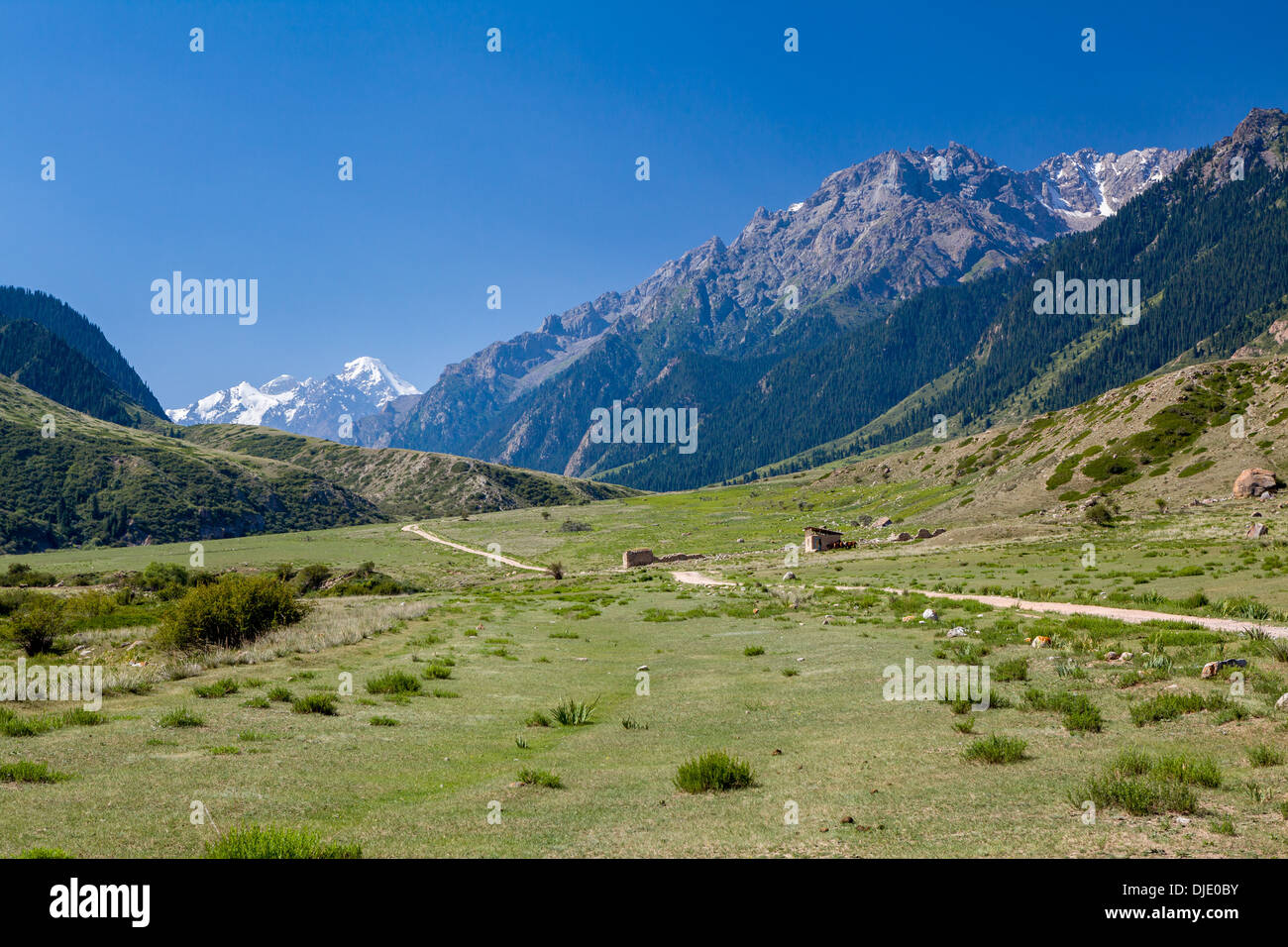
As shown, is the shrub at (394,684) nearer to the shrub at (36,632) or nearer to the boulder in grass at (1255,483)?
the shrub at (36,632)

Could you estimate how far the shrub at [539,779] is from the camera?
1209cm

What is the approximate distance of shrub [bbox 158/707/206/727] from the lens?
50.5 feet

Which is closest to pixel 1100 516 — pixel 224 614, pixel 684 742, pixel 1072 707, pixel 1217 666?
pixel 1217 666

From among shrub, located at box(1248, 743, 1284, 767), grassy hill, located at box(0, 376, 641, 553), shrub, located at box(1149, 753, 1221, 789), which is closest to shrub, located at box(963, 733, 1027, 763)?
shrub, located at box(1149, 753, 1221, 789)

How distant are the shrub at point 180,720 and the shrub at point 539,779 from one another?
9.00 m

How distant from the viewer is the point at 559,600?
173ft

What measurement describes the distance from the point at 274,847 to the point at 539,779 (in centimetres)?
541

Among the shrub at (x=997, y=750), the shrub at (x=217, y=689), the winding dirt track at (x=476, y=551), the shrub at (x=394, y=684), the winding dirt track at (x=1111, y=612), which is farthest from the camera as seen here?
the winding dirt track at (x=476, y=551)

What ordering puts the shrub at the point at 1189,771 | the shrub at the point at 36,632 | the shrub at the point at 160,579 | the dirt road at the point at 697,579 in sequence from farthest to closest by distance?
1. the shrub at the point at 160,579
2. the dirt road at the point at 697,579
3. the shrub at the point at 36,632
4. the shrub at the point at 1189,771

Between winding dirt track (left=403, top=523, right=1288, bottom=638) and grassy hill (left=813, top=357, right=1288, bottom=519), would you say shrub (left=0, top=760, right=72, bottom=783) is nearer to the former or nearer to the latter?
winding dirt track (left=403, top=523, right=1288, bottom=638)

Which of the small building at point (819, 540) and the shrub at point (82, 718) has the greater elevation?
the shrub at point (82, 718)

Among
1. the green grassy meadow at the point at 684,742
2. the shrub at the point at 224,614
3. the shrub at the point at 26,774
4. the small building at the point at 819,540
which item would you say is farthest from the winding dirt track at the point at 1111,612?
the small building at the point at 819,540
